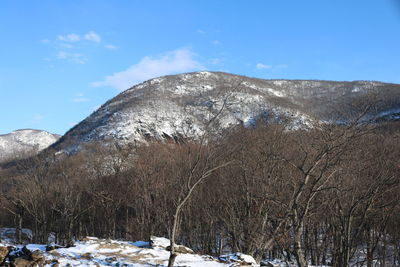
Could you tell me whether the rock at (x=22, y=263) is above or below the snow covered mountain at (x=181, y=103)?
below

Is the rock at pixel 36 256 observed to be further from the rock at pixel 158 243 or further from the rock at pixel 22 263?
the rock at pixel 158 243

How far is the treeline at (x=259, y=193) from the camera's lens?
11.3 meters

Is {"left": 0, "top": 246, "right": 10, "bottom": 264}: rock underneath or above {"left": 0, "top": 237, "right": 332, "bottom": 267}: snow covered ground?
above

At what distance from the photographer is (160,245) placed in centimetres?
1455

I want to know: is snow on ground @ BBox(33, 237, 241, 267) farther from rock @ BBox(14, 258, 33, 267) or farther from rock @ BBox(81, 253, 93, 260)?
rock @ BBox(14, 258, 33, 267)

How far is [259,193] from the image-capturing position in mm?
15016

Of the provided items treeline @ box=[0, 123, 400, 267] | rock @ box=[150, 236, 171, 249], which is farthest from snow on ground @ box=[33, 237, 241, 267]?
treeline @ box=[0, 123, 400, 267]

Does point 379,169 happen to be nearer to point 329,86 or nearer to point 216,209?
point 216,209

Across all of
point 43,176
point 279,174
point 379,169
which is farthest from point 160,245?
point 43,176

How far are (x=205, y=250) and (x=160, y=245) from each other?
12.2 metres

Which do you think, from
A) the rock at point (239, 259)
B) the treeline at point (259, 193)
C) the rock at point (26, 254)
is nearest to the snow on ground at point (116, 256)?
the rock at point (239, 259)

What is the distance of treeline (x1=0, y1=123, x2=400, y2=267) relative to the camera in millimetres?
11273

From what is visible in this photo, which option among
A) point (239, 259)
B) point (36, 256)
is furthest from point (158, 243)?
point (36, 256)

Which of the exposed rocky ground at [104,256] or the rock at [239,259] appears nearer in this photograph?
the exposed rocky ground at [104,256]
